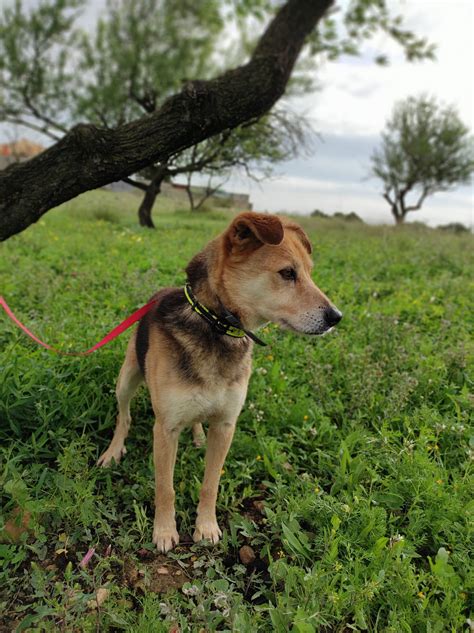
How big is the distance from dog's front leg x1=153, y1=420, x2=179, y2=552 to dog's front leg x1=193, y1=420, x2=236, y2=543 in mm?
188

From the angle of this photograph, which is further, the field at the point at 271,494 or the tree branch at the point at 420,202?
the tree branch at the point at 420,202

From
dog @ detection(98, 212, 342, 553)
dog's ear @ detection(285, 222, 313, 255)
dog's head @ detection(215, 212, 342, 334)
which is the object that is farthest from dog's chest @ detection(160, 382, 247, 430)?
dog's ear @ detection(285, 222, 313, 255)

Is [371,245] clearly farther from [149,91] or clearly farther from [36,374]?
[149,91]

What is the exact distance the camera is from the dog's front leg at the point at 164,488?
271 centimetres

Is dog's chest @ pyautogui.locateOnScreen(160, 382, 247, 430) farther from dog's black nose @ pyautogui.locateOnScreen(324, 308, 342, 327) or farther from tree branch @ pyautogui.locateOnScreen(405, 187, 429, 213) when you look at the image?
tree branch @ pyautogui.locateOnScreen(405, 187, 429, 213)

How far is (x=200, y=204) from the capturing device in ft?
93.7

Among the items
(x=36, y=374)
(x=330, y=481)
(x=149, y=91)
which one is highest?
(x=149, y=91)

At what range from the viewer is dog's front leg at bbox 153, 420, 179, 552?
2705 millimetres

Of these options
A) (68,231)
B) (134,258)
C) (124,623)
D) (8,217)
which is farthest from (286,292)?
(68,231)

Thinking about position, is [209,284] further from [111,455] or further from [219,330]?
[111,455]

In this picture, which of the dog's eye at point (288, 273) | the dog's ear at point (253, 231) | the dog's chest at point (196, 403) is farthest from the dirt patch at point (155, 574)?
the dog's ear at point (253, 231)

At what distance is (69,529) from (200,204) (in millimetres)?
27439

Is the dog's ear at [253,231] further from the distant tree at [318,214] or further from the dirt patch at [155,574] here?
the distant tree at [318,214]

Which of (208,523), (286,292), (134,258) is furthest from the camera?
(134,258)
